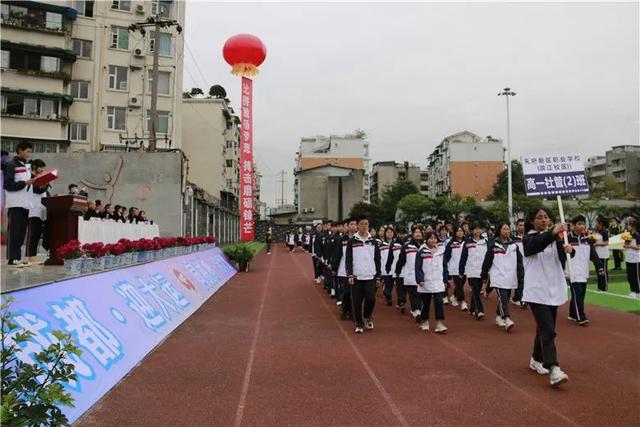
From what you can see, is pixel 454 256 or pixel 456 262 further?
pixel 454 256

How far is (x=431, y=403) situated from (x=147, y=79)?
31.4 m

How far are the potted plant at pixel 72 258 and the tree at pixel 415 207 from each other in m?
43.7

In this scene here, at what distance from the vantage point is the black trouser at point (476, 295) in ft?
28.9

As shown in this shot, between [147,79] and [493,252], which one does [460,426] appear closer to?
[493,252]

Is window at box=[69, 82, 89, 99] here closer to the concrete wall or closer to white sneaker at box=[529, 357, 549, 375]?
the concrete wall

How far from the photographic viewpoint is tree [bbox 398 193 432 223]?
47844mm

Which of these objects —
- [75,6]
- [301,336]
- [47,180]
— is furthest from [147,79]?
[301,336]

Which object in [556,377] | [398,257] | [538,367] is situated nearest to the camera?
A: [556,377]

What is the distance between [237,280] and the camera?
1567cm

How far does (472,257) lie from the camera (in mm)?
9523

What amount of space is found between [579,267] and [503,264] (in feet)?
5.72

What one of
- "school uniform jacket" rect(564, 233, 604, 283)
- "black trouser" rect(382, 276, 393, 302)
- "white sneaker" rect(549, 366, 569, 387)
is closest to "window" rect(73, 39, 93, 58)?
"black trouser" rect(382, 276, 393, 302)

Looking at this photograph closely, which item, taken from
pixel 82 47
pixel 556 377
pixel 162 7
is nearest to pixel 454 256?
pixel 556 377

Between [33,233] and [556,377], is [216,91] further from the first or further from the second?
[556,377]
